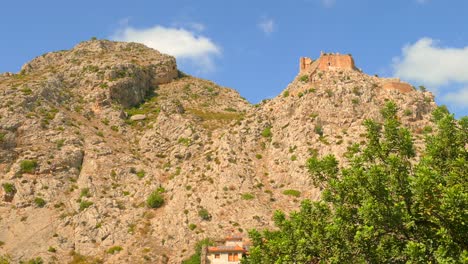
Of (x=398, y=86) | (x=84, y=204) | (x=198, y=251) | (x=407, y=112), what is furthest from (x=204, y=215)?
(x=398, y=86)

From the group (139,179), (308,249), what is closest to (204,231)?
(139,179)

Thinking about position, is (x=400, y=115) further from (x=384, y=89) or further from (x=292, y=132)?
(x=292, y=132)

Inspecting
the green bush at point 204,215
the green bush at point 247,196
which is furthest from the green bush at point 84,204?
the green bush at point 247,196

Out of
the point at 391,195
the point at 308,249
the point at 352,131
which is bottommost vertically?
the point at 308,249

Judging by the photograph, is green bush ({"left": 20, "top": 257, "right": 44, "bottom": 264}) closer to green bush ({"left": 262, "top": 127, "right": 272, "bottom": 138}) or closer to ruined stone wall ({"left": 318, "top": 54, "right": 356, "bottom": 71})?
green bush ({"left": 262, "top": 127, "right": 272, "bottom": 138})

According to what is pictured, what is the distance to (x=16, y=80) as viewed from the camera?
104438 mm

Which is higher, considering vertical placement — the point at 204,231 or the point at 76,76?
the point at 76,76

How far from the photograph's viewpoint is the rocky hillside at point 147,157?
68.4 meters

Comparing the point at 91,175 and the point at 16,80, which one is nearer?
the point at 91,175

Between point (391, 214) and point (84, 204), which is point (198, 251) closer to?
point (84, 204)

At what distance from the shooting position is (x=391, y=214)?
26328 mm

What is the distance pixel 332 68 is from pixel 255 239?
217 feet

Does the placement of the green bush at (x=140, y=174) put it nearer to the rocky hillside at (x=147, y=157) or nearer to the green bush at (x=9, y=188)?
the rocky hillside at (x=147, y=157)

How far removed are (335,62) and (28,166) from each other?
55.0 m
